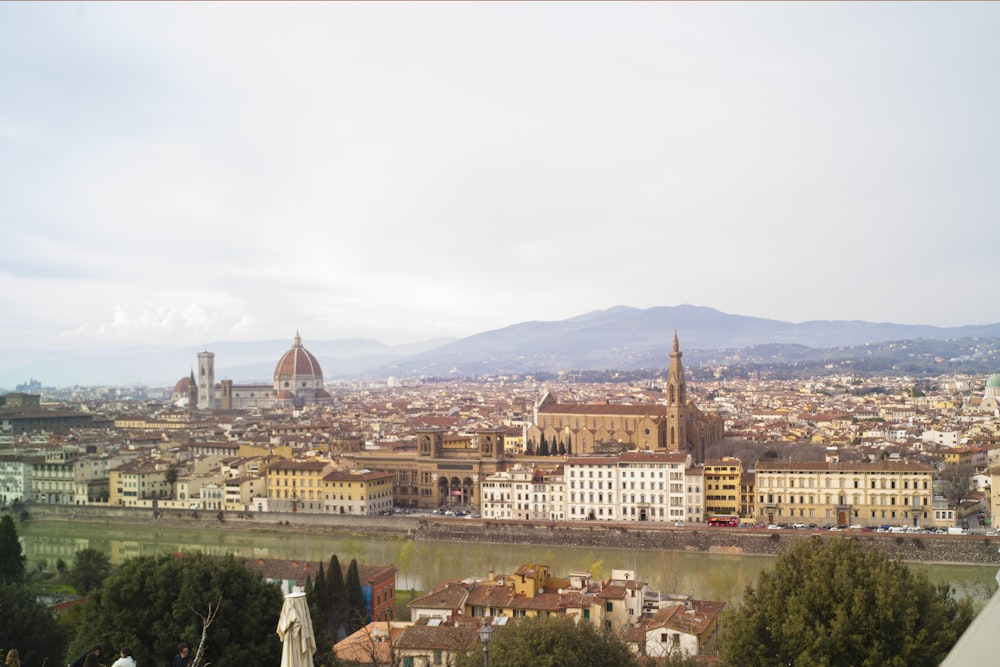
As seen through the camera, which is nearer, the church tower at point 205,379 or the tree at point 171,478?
the tree at point 171,478

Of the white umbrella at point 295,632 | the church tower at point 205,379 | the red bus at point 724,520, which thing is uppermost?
the church tower at point 205,379

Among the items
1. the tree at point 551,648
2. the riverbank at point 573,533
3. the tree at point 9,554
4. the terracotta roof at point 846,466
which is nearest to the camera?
the tree at point 551,648

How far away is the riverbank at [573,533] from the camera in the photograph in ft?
75.6

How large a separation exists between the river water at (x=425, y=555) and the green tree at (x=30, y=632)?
7.41 m

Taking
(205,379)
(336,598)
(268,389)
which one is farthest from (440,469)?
(205,379)

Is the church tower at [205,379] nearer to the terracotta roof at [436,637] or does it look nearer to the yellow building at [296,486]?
the yellow building at [296,486]

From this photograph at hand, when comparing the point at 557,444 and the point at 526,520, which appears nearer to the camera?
the point at 526,520

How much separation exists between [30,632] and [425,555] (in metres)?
13.3

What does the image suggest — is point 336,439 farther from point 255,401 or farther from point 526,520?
point 255,401

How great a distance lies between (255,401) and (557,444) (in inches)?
2049

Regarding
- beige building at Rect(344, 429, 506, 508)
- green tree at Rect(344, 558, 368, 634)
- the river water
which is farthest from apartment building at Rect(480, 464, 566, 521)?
green tree at Rect(344, 558, 368, 634)

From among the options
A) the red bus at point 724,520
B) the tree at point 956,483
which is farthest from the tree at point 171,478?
the tree at point 956,483

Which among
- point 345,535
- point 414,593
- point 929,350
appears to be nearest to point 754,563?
point 414,593

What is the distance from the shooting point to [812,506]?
26844mm
